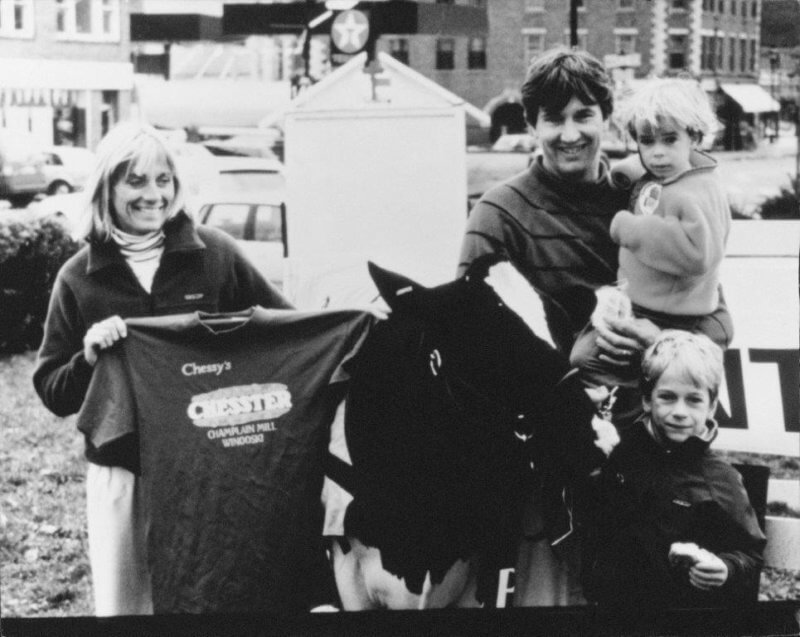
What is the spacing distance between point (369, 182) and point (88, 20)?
86 cm

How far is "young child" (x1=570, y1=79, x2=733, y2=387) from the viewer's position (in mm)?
2619

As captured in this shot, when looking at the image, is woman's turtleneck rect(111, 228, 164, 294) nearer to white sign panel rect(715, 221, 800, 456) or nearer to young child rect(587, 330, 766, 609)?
young child rect(587, 330, 766, 609)

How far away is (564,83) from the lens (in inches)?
104

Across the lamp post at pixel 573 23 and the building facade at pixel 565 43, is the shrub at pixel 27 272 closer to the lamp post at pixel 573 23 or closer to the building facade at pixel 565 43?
the building facade at pixel 565 43

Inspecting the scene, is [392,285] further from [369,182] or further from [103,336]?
[103,336]

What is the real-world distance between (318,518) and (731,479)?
1.01 meters

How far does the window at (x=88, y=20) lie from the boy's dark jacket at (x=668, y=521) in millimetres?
1733

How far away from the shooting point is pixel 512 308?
8.53ft

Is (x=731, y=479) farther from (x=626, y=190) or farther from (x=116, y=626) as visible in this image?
(x=116, y=626)

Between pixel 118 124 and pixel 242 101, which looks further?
pixel 242 101

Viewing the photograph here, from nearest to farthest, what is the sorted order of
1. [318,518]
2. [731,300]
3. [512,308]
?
[512,308] → [318,518] → [731,300]

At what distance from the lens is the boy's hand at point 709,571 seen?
8.48 ft

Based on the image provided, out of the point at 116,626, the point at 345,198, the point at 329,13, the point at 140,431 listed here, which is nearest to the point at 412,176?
the point at 345,198

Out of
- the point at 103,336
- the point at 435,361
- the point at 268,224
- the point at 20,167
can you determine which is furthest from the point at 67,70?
the point at 435,361
